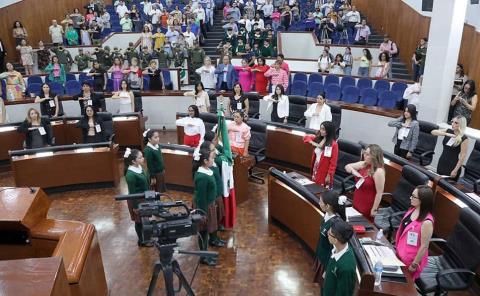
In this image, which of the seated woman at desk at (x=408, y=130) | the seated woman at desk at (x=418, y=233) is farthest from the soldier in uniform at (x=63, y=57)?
the seated woman at desk at (x=418, y=233)

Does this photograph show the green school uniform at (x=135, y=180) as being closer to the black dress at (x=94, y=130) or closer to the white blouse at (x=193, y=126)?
the white blouse at (x=193, y=126)

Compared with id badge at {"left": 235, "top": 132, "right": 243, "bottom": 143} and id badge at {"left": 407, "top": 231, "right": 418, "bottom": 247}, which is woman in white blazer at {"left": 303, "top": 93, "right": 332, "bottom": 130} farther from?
id badge at {"left": 407, "top": 231, "right": 418, "bottom": 247}

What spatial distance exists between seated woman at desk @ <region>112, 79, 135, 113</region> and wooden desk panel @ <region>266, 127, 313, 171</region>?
3.21 meters

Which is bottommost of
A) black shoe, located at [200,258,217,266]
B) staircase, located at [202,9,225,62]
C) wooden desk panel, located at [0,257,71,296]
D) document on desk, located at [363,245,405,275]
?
black shoe, located at [200,258,217,266]

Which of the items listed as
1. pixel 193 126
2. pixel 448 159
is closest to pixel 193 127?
pixel 193 126

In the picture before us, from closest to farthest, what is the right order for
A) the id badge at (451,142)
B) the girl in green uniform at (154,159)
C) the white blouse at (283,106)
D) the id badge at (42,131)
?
the id badge at (451,142), the girl in green uniform at (154,159), the id badge at (42,131), the white blouse at (283,106)

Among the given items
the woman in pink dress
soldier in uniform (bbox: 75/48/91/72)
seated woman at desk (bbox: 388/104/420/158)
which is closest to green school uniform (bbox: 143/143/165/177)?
seated woman at desk (bbox: 388/104/420/158)

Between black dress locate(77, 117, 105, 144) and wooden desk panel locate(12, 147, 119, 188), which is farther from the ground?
black dress locate(77, 117, 105, 144)

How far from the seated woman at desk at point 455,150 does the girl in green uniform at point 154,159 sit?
12.9 feet

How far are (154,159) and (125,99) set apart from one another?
140 inches

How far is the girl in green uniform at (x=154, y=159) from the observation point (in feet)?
18.7

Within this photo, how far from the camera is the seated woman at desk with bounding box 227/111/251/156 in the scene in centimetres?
674

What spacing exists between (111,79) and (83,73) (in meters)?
0.99

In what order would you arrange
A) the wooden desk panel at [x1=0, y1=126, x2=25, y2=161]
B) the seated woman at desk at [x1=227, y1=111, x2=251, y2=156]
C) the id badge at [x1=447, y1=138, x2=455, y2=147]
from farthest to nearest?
the wooden desk panel at [x1=0, y1=126, x2=25, y2=161], the seated woman at desk at [x1=227, y1=111, x2=251, y2=156], the id badge at [x1=447, y1=138, x2=455, y2=147]
